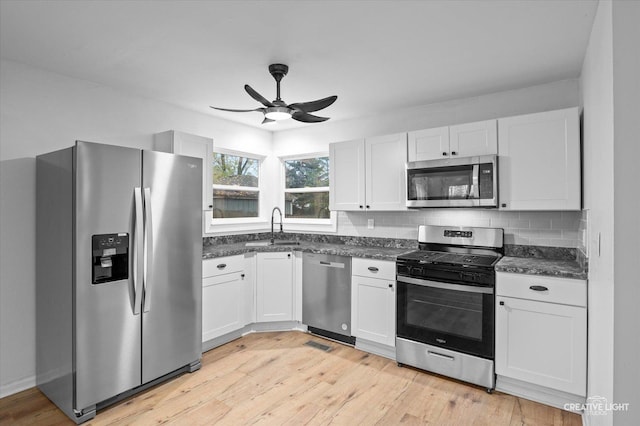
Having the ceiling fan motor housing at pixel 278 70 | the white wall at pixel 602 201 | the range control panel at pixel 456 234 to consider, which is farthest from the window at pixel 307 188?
the white wall at pixel 602 201

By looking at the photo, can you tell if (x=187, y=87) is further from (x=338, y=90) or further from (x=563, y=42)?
(x=563, y=42)

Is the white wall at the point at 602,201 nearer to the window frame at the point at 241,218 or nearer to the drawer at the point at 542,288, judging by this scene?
the drawer at the point at 542,288

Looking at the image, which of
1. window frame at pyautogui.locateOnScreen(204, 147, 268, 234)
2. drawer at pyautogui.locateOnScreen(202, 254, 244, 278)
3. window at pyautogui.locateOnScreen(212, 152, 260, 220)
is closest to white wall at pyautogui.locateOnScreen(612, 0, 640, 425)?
drawer at pyautogui.locateOnScreen(202, 254, 244, 278)

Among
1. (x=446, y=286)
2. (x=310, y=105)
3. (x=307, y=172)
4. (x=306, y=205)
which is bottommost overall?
(x=446, y=286)


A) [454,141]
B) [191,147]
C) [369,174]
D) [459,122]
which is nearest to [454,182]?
[454,141]

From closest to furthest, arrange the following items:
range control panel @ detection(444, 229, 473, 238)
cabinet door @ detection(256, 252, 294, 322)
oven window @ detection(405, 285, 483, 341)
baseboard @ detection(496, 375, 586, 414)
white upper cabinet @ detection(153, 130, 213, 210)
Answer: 1. baseboard @ detection(496, 375, 586, 414)
2. oven window @ detection(405, 285, 483, 341)
3. range control panel @ detection(444, 229, 473, 238)
4. white upper cabinet @ detection(153, 130, 213, 210)
5. cabinet door @ detection(256, 252, 294, 322)

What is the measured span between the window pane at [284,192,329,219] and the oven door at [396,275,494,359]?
176 centimetres

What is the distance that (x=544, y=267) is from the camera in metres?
2.58

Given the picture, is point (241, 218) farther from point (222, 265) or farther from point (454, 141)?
point (454, 141)

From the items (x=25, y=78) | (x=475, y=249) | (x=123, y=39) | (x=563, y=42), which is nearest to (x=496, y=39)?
(x=563, y=42)

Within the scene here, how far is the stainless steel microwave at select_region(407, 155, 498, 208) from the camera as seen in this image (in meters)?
2.96

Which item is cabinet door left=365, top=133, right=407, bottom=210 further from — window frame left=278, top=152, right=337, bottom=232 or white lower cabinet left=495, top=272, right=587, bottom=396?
white lower cabinet left=495, top=272, right=587, bottom=396

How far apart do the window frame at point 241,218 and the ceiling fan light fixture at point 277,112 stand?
1430 millimetres

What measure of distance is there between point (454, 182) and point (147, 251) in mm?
2632
